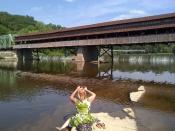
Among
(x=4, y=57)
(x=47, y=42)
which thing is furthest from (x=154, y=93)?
(x=4, y=57)

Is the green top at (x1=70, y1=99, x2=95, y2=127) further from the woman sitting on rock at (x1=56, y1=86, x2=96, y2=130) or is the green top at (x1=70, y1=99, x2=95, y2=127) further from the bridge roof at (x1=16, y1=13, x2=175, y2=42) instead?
the bridge roof at (x1=16, y1=13, x2=175, y2=42)

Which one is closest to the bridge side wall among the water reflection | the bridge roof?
the bridge roof

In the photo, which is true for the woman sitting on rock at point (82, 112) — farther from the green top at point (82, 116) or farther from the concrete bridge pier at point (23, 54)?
the concrete bridge pier at point (23, 54)

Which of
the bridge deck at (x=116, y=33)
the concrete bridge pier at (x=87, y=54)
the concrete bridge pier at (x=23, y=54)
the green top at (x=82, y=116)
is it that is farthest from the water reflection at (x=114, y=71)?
the concrete bridge pier at (x=23, y=54)

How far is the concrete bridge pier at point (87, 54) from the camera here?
203 ft

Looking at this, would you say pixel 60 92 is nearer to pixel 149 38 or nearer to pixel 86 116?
pixel 86 116

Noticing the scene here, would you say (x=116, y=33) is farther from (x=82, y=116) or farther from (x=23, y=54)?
(x=82, y=116)

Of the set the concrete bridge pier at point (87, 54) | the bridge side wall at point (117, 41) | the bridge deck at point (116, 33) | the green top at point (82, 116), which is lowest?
the green top at point (82, 116)

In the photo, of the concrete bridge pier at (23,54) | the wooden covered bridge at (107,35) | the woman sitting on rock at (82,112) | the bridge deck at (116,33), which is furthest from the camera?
the concrete bridge pier at (23,54)

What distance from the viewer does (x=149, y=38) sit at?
45.0 m

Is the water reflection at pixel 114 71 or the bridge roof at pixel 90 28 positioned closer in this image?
the water reflection at pixel 114 71

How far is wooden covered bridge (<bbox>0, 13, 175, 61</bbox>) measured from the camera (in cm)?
4350

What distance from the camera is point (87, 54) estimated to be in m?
63.7

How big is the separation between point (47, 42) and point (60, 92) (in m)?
47.7
